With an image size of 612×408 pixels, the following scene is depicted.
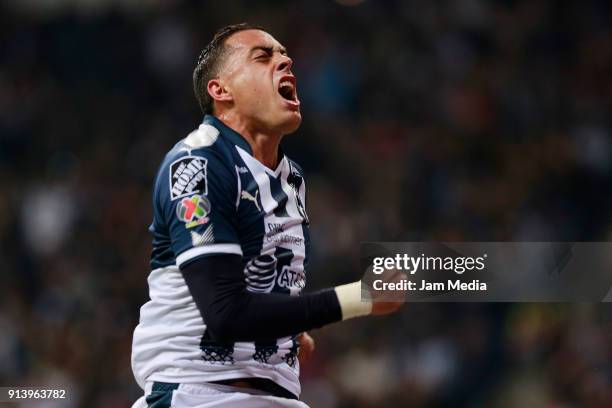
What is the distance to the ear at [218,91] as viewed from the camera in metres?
4.11

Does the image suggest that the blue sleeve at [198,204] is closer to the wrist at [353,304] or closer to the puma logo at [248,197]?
the puma logo at [248,197]

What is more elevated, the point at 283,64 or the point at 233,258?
the point at 283,64

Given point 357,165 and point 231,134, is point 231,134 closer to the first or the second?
point 231,134

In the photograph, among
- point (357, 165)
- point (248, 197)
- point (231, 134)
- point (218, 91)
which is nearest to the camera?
point (248, 197)

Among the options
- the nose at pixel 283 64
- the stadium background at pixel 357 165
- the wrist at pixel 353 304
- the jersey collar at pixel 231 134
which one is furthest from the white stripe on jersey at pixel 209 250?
the stadium background at pixel 357 165

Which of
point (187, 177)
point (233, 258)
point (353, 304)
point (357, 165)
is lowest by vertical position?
point (353, 304)

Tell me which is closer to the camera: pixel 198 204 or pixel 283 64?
pixel 198 204

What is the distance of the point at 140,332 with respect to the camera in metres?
3.82

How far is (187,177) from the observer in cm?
360

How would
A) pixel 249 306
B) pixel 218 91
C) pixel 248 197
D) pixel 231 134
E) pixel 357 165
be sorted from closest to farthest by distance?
pixel 249 306 → pixel 248 197 → pixel 231 134 → pixel 218 91 → pixel 357 165

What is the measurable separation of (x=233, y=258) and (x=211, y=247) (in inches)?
3.3

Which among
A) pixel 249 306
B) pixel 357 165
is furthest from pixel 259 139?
pixel 357 165

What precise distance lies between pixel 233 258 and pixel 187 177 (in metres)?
0.33

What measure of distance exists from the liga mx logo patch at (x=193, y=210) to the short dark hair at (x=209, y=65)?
0.72 meters
